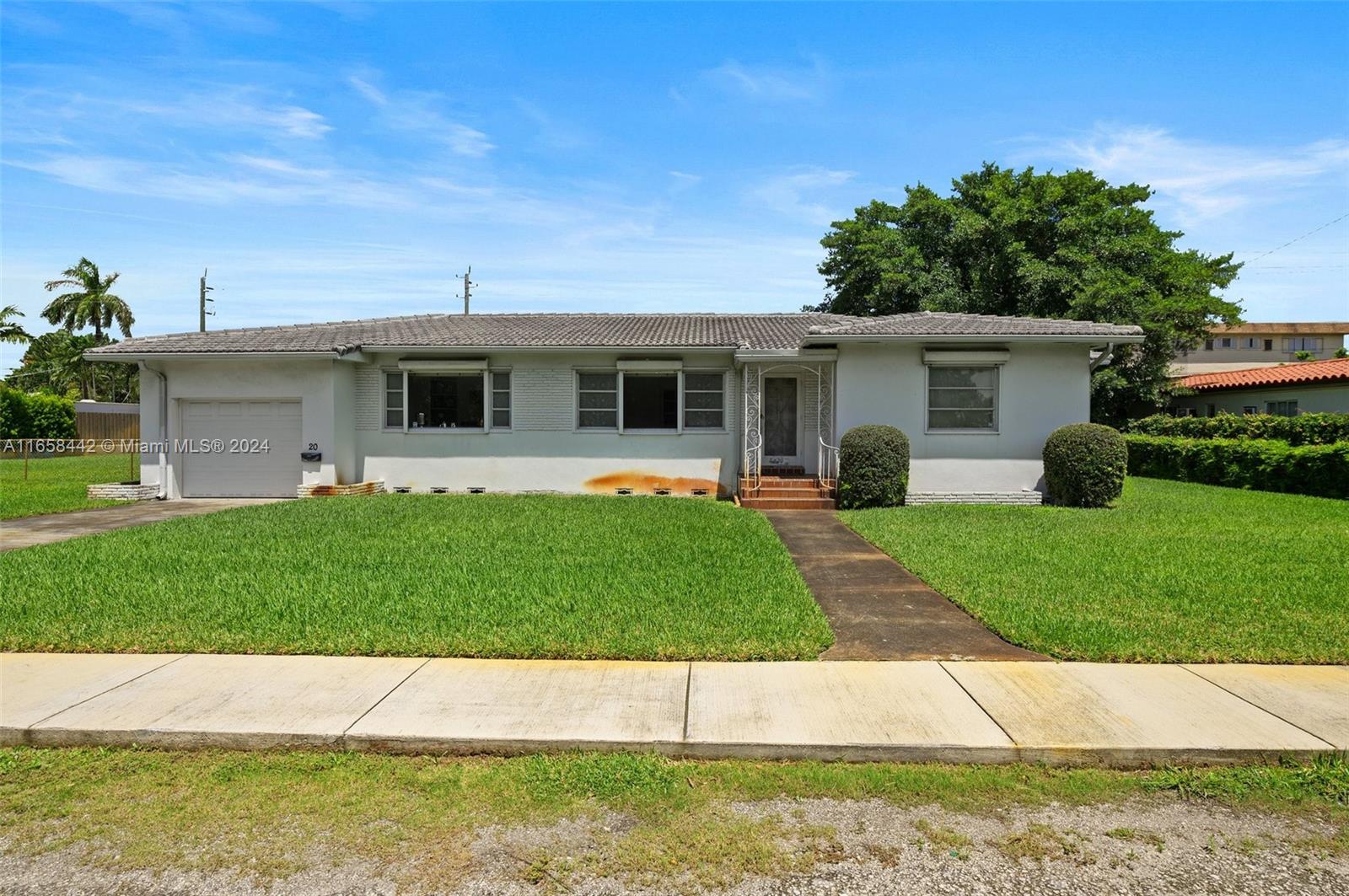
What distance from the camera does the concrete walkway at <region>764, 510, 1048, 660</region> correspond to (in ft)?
19.6

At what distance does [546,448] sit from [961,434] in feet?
27.5

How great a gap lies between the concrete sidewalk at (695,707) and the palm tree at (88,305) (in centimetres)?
4683

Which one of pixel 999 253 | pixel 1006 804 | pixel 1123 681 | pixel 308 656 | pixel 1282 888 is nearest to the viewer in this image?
pixel 1282 888

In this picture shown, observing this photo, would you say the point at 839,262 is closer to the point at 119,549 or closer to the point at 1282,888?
the point at 119,549

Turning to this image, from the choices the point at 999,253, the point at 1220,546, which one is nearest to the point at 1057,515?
the point at 1220,546

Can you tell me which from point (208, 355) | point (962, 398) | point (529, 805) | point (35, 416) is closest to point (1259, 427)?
point (962, 398)

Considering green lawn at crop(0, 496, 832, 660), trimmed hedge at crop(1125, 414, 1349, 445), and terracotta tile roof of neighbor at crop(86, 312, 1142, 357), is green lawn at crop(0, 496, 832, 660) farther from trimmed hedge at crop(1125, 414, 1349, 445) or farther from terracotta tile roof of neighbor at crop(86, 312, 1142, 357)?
trimmed hedge at crop(1125, 414, 1349, 445)

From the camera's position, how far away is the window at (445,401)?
17172 mm

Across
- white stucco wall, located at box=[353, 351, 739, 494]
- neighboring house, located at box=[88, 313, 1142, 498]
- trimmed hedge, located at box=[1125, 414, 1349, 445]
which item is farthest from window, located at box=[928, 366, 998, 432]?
trimmed hedge, located at box=[1125, 414, 1349, 445]

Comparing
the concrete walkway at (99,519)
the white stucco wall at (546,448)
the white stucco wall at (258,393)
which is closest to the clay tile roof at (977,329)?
the white stucco wall at (546,448)

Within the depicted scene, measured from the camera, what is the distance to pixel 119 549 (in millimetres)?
9586

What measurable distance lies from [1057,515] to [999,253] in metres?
17.0

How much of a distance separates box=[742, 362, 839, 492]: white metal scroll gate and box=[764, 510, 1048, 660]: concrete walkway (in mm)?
4936

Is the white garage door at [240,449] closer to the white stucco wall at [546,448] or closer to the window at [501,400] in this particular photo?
the white stucco wall at [546,448]
